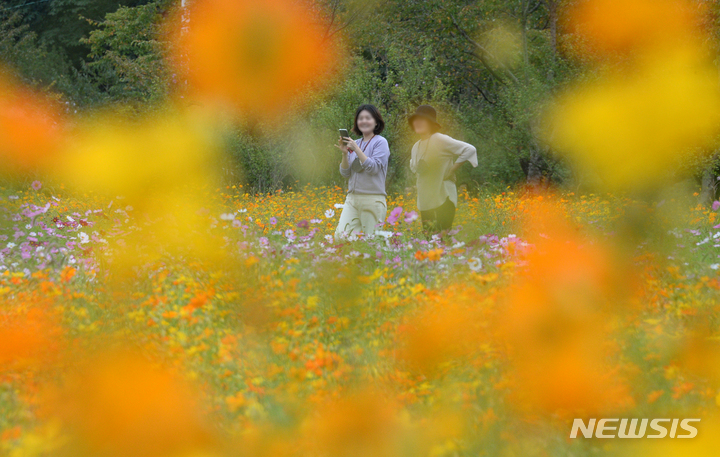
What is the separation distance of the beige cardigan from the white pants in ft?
1.41

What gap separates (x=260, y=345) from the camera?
225 centimetres

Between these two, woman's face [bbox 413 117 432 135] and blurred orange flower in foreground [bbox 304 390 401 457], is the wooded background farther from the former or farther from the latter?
blurred orange flower in foreground [bbox 304 390 401 457]

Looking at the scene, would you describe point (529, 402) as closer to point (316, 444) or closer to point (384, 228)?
point (316, 444)

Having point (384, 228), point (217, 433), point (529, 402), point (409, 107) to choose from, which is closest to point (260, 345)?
point (217, 433)

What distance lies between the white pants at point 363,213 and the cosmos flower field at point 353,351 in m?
1.23

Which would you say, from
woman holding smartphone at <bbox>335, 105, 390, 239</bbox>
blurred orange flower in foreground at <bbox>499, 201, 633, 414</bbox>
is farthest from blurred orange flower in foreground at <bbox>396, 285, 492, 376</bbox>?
woman holding smartphone at <bbox>335, 105, 390, 239</bbox>

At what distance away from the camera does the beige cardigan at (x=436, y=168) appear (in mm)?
4598

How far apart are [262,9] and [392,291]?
1.36 meters

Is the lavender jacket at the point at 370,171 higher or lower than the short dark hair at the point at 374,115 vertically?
lower

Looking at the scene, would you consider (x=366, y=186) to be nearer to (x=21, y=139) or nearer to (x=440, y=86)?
(x=21, y=139)

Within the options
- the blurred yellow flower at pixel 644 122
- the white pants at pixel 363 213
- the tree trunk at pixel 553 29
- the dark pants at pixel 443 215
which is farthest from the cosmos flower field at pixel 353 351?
the tree trunk at pixel 553 29

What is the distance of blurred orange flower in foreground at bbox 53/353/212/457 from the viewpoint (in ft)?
4.77

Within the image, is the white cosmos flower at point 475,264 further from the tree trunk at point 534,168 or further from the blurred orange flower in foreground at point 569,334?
the tree trunk at point 534,168

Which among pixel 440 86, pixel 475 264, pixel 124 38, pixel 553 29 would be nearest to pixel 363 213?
pixel 475 264
